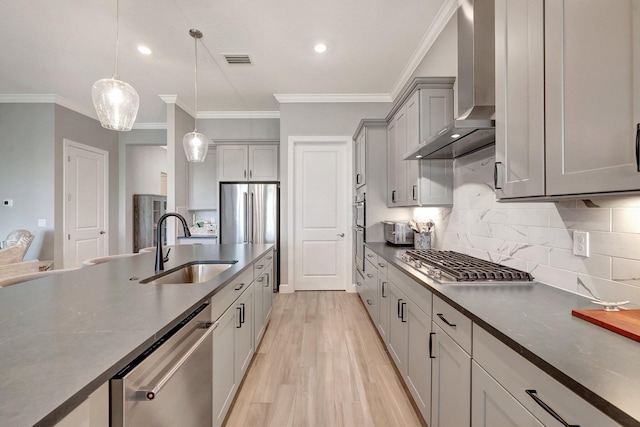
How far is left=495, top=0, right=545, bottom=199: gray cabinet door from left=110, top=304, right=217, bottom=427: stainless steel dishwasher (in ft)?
4.94

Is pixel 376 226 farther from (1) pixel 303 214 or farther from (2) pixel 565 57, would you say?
A: (2) pixel 565 57

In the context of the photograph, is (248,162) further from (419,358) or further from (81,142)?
(419,358)

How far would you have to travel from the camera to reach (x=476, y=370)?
1033 millimetres

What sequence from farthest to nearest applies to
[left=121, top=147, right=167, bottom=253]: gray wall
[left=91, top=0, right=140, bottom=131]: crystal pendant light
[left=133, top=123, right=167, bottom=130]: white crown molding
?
[left=121, top=147, right=167, bottom=253]: gray wall → [left=133, top=123, right=167, bottom=130]: white crown molding → [left=91, top=0, right=140, bottom=131]: crystal pendant light

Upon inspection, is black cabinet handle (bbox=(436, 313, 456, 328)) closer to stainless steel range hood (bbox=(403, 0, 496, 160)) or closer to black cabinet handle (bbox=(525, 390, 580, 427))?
black cabinet handle (bbox=(525, 390, 580, 427))

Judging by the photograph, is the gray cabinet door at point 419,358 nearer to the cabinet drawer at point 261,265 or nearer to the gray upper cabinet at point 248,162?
the cabinet drawer at point 261,265

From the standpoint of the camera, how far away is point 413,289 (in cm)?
170

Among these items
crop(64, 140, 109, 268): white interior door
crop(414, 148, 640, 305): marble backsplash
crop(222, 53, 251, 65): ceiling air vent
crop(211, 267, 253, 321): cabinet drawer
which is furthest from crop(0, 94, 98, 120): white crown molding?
crop(414, 148, 640, 305): marble backsplash

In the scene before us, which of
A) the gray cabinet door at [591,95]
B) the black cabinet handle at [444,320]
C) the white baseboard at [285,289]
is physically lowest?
the white baseboard at [285,289]

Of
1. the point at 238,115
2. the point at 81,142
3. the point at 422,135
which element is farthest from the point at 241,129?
the point at 422,135

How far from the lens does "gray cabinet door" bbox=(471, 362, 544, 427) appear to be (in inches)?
31.5

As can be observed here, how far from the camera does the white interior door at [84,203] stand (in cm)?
464

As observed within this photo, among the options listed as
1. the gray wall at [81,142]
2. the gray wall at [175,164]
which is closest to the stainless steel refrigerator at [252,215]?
the gray wall at [175,164]

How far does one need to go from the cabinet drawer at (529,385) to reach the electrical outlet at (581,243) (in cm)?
68
